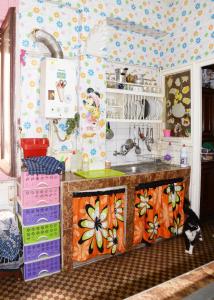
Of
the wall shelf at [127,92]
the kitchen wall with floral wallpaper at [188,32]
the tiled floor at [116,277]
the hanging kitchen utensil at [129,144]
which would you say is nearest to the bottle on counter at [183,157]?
the hanging kitchen utensil at [129,144]

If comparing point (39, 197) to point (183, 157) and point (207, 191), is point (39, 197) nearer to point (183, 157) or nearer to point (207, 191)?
point (183, 157)

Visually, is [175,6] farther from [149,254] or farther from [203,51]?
[149,254]

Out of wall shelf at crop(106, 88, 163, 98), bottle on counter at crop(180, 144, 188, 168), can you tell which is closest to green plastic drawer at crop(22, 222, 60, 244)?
wall shelf at crop(106, 88, 163, 98)

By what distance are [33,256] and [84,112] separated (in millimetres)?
1566

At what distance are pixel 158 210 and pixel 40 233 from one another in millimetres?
1376

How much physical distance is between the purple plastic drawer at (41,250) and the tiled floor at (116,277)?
0.20 meters

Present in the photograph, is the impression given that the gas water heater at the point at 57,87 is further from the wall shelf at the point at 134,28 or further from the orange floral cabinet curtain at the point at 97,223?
the wall shelf at the point at 134,28

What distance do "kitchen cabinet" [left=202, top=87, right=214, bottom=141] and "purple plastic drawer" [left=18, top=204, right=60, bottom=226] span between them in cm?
282

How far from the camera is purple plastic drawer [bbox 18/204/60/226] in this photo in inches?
93.7

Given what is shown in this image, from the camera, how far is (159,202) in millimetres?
3102

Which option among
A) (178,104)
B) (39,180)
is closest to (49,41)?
(39,180)

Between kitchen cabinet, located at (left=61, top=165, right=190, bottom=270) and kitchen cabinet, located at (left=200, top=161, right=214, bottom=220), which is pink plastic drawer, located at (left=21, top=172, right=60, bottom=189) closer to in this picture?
kitchen cabinet, located at (left=61, top=165, right=190, bottom=270)

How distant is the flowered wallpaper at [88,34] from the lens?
2.82 metres

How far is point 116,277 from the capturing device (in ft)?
8.07
